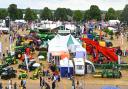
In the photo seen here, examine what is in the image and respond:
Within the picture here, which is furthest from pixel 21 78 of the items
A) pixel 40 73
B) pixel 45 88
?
pixel 45 88

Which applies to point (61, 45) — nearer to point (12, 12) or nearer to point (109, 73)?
point (109, 73)

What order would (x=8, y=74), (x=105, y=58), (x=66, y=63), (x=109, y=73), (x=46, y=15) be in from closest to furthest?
(x=8, y=74) < (x=109, y=73) < (x=66, y=63) < (x=105, y=58) < (x=46, y=15)

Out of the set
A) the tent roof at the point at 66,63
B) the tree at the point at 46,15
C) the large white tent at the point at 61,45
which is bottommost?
the tree at the point at 46,15

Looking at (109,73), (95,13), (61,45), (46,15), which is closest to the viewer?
(109,73)

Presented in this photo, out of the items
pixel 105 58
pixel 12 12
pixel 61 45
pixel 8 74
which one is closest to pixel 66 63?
pixel 8 74

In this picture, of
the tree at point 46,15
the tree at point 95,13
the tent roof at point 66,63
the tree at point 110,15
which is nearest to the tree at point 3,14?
the tree at point 46,15

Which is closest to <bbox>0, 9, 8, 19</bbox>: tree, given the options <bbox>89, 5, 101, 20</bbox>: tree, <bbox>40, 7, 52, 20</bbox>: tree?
<bbox>40, 7, 52, 20</bbox>: tree

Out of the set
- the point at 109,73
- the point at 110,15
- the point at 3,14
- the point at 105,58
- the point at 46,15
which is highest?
the point at 105,58

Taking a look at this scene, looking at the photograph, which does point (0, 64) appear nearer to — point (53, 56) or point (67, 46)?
point (53, 56)

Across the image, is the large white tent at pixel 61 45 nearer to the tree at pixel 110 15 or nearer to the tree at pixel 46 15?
the tree at pixel 110 15

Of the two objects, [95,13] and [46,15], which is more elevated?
[95,13]

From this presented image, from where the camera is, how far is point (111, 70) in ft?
129

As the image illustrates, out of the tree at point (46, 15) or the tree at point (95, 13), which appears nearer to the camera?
the tree at point (95, 13)

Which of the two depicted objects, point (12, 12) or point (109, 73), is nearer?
point (109, 73)
